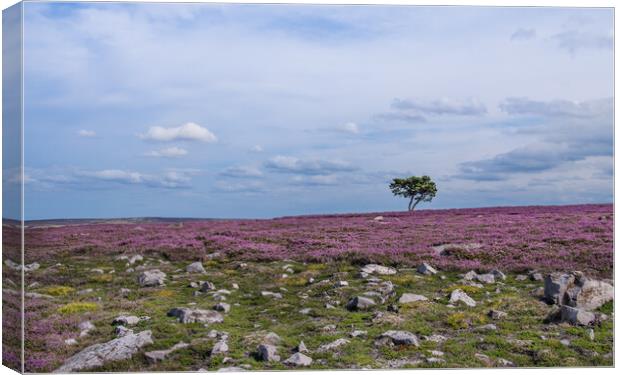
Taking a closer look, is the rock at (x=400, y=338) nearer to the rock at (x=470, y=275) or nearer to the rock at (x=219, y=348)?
the rock at (x=470, y=275)

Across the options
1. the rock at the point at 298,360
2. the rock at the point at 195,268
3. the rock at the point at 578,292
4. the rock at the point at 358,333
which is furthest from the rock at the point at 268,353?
the rock at the point at 578,292

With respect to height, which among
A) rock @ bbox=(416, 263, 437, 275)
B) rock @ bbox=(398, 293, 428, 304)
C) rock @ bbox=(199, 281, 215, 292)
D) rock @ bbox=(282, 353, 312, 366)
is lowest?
rock @ bbox=(282, 353, 312, 366)

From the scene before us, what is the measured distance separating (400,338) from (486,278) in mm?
3479

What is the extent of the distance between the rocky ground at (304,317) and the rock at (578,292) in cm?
2

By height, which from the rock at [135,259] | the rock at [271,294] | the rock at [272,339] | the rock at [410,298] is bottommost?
the rock at [272,339]

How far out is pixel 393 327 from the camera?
A: 15.9 metres

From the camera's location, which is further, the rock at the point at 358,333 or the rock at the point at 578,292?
the rock at the point at 578,292

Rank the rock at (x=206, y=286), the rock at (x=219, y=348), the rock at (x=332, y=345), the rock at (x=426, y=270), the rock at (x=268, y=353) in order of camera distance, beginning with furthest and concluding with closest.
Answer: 1. the rock at (x=426, y=270)
2. the rock at (x=206, y=286)
3. the rock at (x=332, y=345)
4. the rock at (x=219, y=348)
5. the rock at (x=268, y=353)

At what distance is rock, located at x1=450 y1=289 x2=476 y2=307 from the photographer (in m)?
16.8

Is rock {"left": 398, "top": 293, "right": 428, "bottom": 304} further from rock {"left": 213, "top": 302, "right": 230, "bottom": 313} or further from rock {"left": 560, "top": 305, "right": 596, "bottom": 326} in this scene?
rock {"left": 213, "top": 302, "right": 230, "bottom": 313}

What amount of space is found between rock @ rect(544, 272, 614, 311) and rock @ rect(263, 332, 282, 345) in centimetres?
633

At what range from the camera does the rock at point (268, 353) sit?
1511cm

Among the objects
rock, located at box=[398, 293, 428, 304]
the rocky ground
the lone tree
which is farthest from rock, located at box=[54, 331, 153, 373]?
the lone tree

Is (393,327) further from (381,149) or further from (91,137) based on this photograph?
(91,137)
